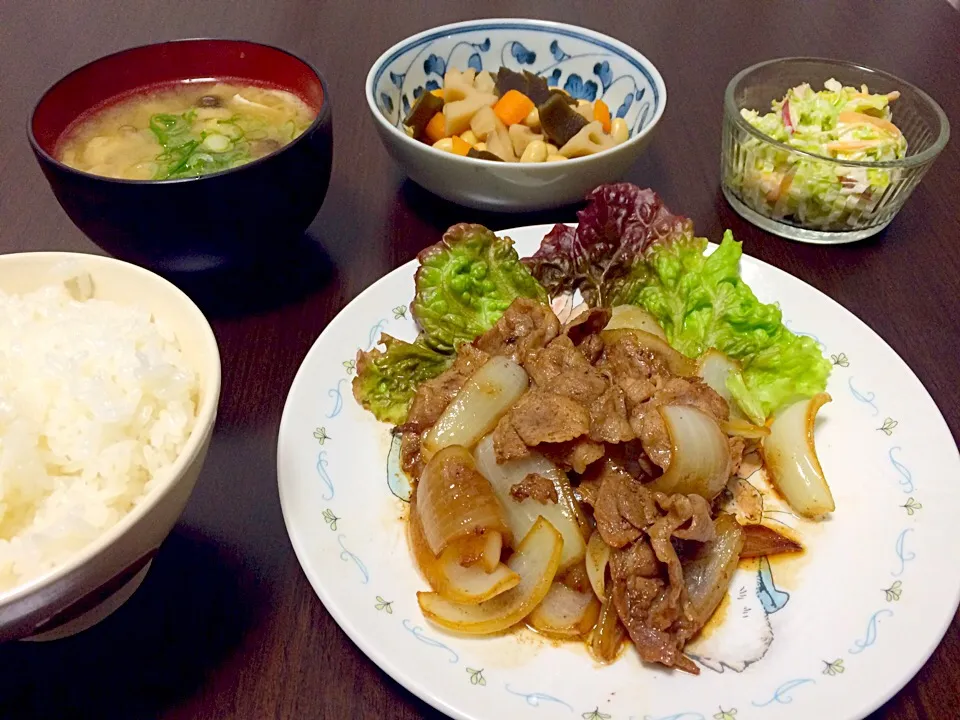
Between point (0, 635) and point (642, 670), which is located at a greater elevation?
point (0, 635)

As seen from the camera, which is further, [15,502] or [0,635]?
[15,502]

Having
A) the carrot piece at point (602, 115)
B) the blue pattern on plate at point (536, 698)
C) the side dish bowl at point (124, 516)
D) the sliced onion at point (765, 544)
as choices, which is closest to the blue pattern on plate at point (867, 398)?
the sliced onion at point (765, 544)

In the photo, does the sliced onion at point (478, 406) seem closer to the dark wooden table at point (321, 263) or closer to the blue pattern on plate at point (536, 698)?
the dark wooden table at point (321, 263)

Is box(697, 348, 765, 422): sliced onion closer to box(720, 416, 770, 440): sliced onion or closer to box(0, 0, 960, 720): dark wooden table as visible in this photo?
box(720, 416, 770, 440): sliced onion

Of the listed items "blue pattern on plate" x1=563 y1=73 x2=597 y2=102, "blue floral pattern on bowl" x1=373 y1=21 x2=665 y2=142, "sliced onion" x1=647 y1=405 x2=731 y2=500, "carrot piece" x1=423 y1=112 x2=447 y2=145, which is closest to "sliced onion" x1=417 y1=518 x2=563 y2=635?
"sliced onion" x1=647 y1=405 x2=731 y2=500

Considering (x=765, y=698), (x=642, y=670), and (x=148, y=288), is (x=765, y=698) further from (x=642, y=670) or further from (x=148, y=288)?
(x=148, y=288)

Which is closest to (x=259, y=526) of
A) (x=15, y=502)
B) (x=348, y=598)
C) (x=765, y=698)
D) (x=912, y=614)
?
(x=348, y=598)
